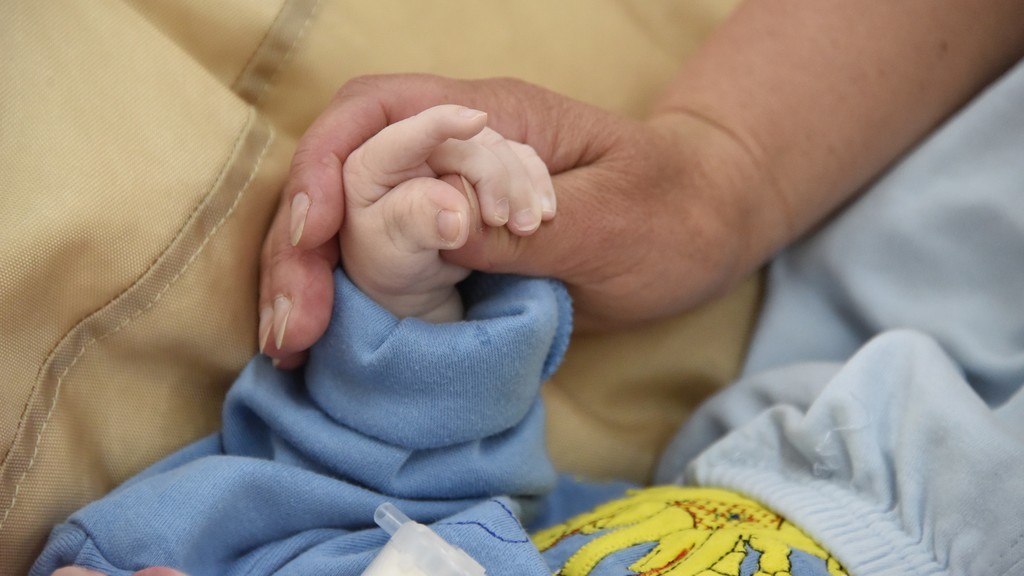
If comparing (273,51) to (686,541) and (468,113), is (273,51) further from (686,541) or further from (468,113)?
(686,541)

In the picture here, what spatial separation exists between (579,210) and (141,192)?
0.31m

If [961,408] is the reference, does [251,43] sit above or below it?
below

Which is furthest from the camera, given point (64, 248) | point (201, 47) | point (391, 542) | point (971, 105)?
point (971, 105)

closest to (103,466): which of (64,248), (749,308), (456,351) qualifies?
(64,248)

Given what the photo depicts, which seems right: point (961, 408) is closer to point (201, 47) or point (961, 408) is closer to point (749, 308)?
point (749, 308)

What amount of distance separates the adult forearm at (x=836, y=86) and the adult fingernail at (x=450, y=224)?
37 centimetres

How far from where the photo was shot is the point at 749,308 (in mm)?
861

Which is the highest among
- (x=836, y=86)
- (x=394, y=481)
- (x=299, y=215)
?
(x=836, y=86)

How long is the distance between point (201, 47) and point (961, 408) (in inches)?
25.0

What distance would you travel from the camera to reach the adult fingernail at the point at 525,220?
1.87 ft

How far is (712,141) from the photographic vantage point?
0.77 metres

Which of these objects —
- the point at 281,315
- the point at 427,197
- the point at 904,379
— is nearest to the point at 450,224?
the point at 427,197

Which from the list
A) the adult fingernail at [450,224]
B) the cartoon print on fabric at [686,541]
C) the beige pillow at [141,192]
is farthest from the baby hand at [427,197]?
the cartoon print on fabric at [686,541]

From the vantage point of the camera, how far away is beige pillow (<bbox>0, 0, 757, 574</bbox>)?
0.53 metres
